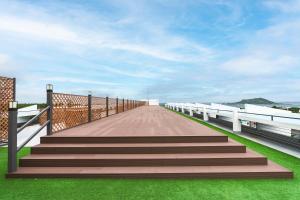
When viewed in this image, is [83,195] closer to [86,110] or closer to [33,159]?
[33,159]

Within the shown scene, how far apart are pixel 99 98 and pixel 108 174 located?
864 cm

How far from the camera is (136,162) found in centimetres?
473

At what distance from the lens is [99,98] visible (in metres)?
12.6

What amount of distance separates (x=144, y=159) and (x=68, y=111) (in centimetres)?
424

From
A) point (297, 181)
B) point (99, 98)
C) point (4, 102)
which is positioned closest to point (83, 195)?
point (297, 181)

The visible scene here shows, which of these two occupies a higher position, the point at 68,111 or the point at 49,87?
the point at 49,87

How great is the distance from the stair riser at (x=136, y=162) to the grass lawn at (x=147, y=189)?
0.57 m

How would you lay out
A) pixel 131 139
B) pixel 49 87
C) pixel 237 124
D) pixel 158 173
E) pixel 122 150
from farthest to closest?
pixel 237 124
pixel 49 87
pixel 131 139
pixel 122 150
pixel 158 173

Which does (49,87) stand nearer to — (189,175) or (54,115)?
(54,115)

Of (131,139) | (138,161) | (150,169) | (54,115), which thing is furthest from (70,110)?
(150,169)

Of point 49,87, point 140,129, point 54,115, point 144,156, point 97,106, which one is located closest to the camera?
point 144,156

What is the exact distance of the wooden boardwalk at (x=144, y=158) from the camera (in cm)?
432

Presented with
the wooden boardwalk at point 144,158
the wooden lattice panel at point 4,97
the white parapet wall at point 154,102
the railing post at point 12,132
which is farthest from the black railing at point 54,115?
the white parapet wall at point 154,102

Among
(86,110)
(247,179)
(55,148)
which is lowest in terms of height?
(247,179)
